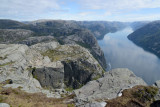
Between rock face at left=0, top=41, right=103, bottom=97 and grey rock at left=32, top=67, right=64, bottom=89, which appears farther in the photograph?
grey rock at left=32, top=67, right=64, bottom=89

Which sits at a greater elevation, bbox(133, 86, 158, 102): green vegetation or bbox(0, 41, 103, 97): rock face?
bbox(133, 86, 158, 102): green vegetation

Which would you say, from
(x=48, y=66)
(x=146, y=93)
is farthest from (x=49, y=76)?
(x=146, y=93)

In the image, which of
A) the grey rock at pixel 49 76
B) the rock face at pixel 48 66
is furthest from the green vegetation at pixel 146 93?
the grey rock at pixel 49 76

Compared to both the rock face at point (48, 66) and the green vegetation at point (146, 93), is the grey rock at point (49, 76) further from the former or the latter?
the green vegetation at point (146, 93)

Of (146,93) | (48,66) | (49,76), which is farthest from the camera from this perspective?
(48,66)

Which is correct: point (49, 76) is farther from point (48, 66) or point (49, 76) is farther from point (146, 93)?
point (146, 93)

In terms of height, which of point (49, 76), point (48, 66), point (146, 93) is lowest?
point (49, 76)

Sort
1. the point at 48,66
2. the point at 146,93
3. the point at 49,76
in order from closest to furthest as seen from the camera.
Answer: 1. the point at 146,93
2. the point at 49,76
3. the point at 48,66

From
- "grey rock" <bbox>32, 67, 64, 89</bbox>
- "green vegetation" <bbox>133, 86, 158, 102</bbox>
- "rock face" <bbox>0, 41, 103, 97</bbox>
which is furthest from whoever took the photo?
"grey rock" <bbox>32, 67, 64, 89</bbox>

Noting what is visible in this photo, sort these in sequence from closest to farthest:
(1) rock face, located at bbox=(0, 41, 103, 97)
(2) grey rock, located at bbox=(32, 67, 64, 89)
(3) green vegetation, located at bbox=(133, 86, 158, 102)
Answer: (3) green vegetation, located at bbox=(133, 86, 158, 102)
(1) rock face, located at bbox=(0, 41, 103, 97)
(2) grey rock, located at bbox=(32, 67, 64, 89)

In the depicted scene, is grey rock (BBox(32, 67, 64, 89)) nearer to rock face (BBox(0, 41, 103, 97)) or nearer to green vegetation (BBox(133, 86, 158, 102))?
rock face (BBox(0, 41, 103, 97))

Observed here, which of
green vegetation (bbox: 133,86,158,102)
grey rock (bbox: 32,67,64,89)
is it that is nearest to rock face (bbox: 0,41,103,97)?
grey rock (bbox: 32,67,64,89)

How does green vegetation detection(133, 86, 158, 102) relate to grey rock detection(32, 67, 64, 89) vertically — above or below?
above

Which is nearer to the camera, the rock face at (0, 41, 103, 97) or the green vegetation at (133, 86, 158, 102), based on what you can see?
the green vegetation at (133, 86, 158, 102)
